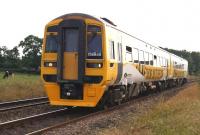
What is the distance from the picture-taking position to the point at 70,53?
15.1m

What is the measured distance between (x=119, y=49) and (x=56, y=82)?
115 inches

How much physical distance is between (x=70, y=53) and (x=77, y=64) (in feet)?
1.52

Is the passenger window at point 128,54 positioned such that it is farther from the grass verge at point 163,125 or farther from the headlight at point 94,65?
the grass verge at point 163,125

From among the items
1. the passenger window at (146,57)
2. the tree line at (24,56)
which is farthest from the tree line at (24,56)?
the passenger window at (146,57)

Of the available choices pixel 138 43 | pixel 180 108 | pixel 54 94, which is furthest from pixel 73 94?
pixel 138 43

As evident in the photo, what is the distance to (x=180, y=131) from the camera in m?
10.2

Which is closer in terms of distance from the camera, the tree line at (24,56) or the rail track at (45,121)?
the rail track at (45,121)

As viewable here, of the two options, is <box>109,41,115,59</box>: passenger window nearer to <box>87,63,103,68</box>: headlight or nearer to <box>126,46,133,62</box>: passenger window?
<box>87,63,103,68</box>: headlight

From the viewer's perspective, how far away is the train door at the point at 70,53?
15.0 m

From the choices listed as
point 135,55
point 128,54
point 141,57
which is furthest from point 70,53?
point 141,57

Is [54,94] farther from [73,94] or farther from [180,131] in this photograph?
[180,131]

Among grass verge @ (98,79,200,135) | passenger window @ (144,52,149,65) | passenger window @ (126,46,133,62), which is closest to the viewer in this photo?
grass verge @ (98,79,200,135)

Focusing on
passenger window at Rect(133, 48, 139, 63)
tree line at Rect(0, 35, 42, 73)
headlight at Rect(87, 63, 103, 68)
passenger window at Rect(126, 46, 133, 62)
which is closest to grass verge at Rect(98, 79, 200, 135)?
headlight at Rect(87, 63, 103, 68)

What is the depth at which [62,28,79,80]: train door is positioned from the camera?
1498 centimetres
